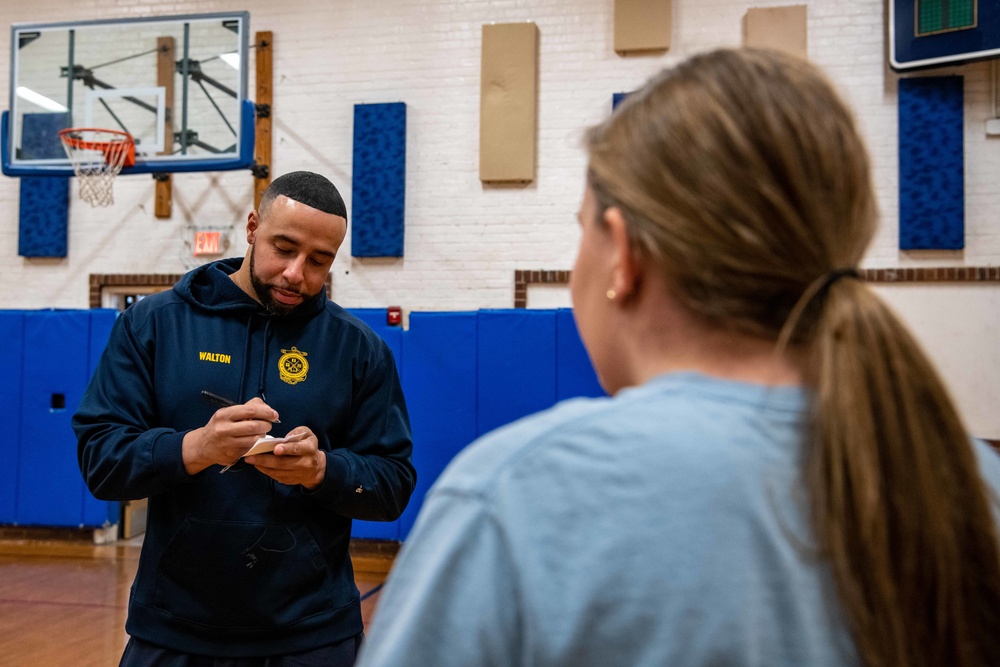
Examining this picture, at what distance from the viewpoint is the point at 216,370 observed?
184 cm

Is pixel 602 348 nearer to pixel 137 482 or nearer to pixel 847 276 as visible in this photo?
pixel 847 276

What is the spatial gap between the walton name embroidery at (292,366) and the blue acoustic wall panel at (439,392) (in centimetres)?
396

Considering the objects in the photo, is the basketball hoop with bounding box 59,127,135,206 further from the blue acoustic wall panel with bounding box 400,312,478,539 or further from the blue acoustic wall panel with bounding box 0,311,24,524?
the blue acoustic wall panel with bounding box 400,312,478,539

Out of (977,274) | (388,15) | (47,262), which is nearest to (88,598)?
(47,262)

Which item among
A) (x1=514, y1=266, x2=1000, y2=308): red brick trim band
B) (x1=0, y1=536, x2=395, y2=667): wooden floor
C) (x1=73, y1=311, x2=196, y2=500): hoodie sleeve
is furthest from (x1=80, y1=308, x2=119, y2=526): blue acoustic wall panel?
(x1=514, y1=266, x2=1000, y2=308): red brick trim band

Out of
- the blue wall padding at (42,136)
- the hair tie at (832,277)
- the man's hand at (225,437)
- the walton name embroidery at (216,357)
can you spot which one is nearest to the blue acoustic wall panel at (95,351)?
the blue wall padding at (42,136)

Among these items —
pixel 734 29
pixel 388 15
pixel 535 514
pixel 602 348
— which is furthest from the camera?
pixel 388 15

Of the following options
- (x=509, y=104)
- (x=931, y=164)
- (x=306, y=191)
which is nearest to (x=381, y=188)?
(x=509, y=104)

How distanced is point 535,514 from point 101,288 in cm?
743

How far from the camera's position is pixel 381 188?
6.57 metres

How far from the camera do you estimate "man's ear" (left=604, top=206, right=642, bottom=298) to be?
0.64 m

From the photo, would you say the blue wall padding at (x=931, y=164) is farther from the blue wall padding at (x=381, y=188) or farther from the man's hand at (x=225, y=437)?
the man's hand at (x=225, y=437)

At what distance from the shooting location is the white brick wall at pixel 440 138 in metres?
6.08

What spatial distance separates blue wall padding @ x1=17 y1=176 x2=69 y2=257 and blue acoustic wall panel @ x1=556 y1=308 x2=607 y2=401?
467 cm
